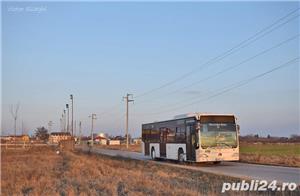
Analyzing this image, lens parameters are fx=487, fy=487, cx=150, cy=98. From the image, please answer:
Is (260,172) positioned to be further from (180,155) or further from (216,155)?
(180,155)

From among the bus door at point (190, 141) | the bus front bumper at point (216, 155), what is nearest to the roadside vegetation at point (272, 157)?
the bus front bumper at point (216, 155)

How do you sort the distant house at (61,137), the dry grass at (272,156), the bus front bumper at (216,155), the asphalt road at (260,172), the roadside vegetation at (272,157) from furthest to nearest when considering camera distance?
the distant house at (61,137)
the dry grass at (272,156)
the roadside vegetation at (272,157)
the bus front bumper at (216,155)
the asphalt road at (260,172)

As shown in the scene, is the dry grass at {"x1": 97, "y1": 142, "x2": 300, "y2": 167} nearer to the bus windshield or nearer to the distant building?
the bus windshield

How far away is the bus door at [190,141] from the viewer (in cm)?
2923

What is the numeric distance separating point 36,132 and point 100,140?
18542 mm

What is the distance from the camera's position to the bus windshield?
28.7 meters

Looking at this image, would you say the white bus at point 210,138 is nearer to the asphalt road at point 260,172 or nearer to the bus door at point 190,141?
the bus door at point 190,141

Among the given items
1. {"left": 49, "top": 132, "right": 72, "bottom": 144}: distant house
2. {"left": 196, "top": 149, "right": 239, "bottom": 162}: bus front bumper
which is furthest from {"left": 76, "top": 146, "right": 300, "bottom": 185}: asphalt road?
{"left": 49, "top": 132, "right": 72, "bottom": 144}: distant house

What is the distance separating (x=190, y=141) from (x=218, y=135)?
1.85m

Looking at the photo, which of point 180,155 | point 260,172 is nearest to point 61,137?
point 180,155

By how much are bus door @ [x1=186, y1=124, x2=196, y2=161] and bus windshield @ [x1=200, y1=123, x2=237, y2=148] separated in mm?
737

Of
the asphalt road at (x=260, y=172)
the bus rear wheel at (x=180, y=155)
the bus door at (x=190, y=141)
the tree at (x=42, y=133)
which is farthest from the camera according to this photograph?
the tree at (x=42, y=133)

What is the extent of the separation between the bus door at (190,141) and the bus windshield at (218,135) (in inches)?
29.0

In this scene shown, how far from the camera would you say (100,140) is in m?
140
